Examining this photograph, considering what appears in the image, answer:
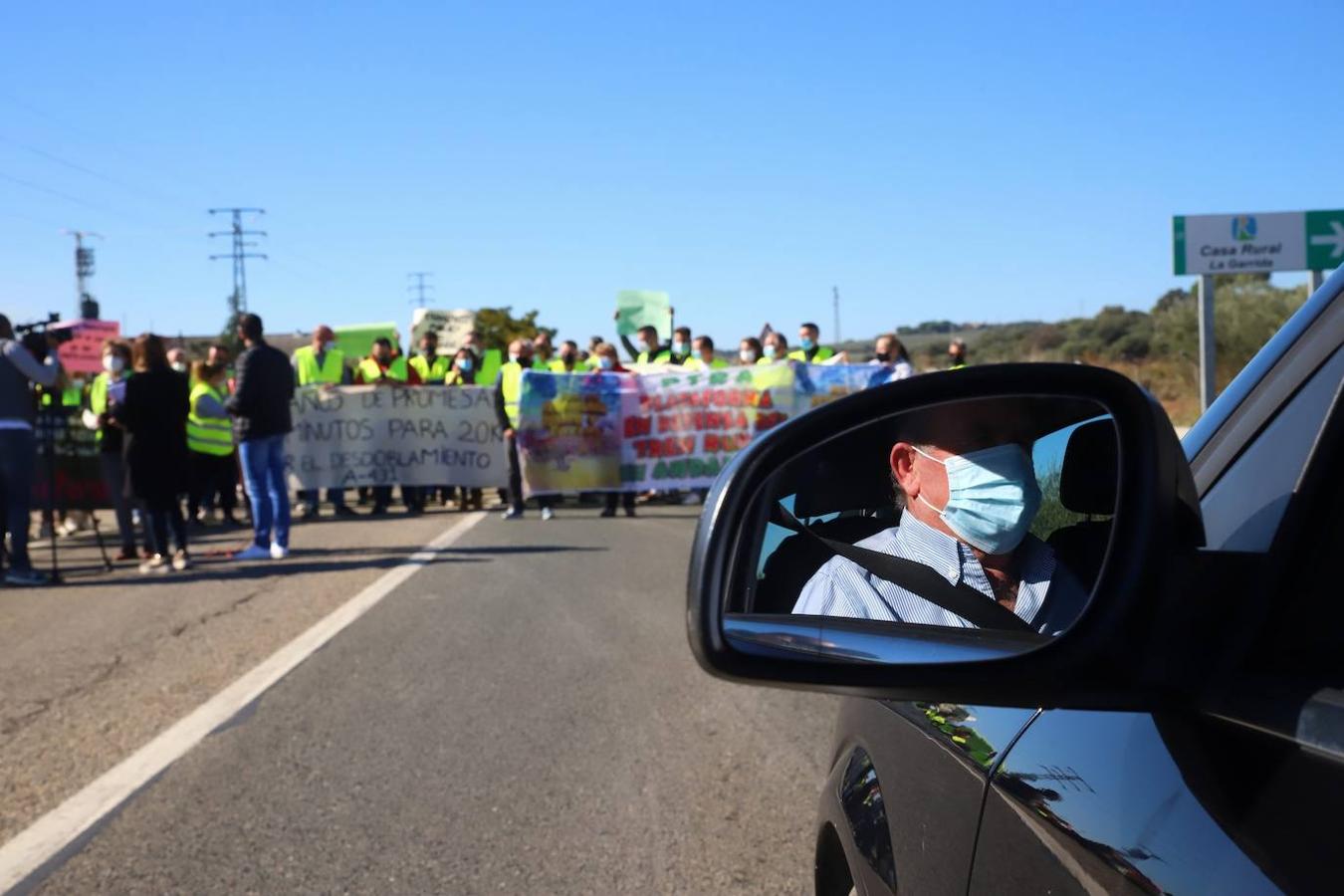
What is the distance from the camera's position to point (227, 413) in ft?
48.8

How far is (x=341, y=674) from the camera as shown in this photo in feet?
25.2

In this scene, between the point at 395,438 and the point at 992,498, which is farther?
the point at 395,438

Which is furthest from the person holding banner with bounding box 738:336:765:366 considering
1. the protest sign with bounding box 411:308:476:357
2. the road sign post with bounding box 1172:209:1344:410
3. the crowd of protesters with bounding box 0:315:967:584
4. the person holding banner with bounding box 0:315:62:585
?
the protest sign with bounding box 411:308:476:357

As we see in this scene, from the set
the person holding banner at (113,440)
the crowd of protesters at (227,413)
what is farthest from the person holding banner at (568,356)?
the person holding banner at (113,440)

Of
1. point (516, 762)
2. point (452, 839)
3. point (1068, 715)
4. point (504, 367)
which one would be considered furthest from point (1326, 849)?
point (504, 367)

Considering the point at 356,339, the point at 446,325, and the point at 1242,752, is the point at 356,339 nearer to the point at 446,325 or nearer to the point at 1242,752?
the point at 446,325

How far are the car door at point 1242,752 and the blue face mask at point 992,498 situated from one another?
24cm

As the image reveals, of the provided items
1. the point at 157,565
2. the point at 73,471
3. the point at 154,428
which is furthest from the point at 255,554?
the point at 73,471

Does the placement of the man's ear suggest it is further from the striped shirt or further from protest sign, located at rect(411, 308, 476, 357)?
protest sign, located at rect(411, 308, 476, 357)

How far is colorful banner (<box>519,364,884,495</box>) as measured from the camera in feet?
59.8

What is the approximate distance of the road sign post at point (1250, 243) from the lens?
21.4 meters

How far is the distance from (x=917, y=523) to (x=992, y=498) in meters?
0.09

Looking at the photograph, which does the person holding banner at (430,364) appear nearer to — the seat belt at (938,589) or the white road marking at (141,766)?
the white road marking at (141,766)

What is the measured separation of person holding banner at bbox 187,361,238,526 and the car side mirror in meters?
14.2
